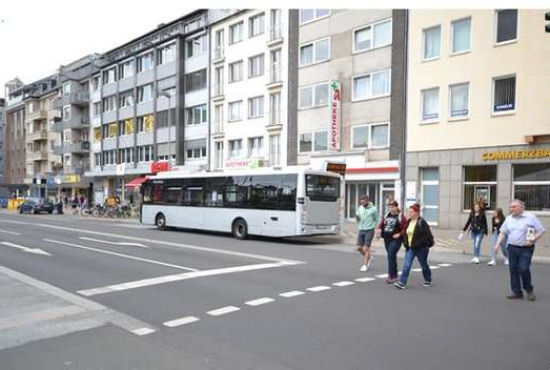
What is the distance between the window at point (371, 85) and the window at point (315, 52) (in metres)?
2.90

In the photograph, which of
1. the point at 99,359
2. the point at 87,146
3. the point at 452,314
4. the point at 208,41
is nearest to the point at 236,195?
the point at 452,314

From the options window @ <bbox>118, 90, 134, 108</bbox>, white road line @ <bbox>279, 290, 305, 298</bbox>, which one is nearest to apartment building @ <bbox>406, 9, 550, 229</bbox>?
white road line @ <bbox>279, 290, 305, 298</bbox>

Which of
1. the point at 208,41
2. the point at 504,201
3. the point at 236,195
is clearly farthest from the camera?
the point at 208,41

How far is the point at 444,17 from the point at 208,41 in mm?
21232

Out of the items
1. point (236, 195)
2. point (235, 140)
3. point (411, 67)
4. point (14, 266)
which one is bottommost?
point (14, 266)

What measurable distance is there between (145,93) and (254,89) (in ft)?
53.4

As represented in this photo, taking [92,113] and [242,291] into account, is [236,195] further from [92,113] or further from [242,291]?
[92,113]

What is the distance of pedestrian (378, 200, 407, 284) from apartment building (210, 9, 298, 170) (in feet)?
71.3

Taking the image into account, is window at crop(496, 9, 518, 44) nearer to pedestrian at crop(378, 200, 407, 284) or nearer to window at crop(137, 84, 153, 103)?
pedestrian at crop(378, 200, 407, 284)

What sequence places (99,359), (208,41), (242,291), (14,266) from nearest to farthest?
(99,359), (242,291), (14,266), (208,41)

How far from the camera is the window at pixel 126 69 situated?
48.7 m

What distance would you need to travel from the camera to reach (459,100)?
23062 millimetres

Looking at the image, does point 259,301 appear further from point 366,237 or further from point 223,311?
point 366,237

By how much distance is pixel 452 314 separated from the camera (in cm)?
677
